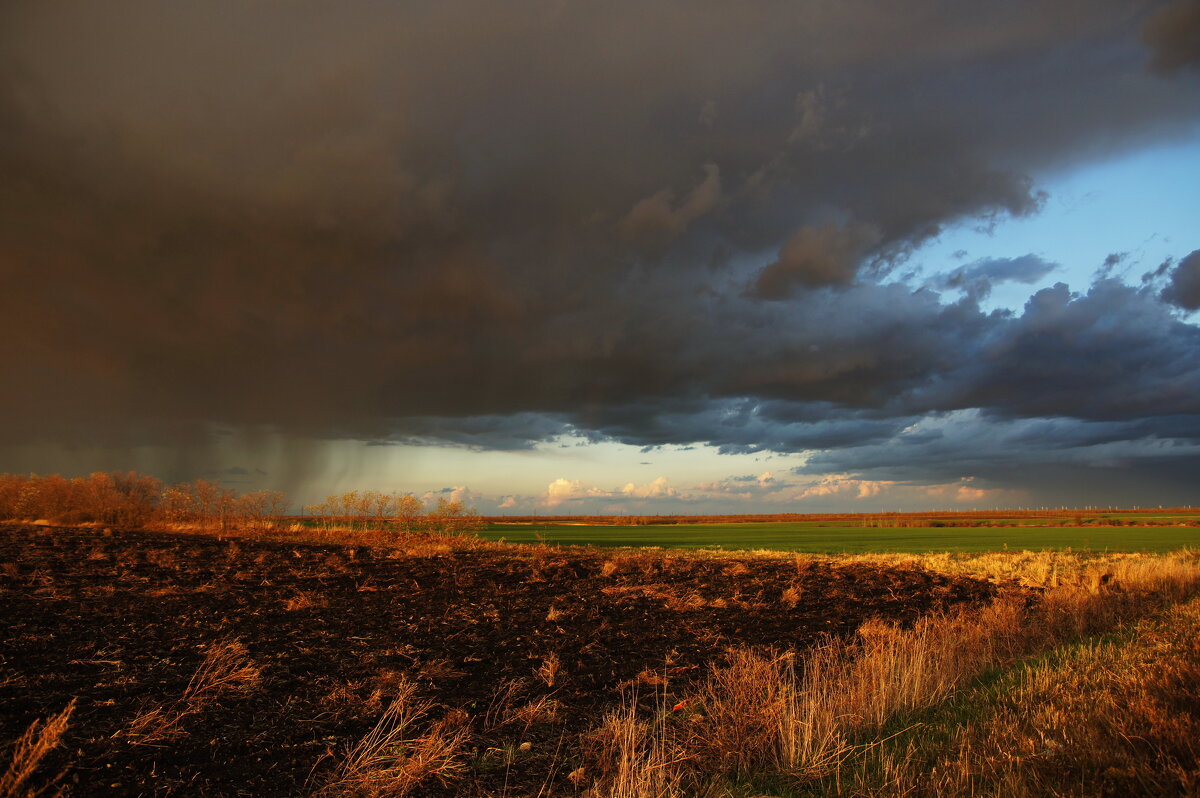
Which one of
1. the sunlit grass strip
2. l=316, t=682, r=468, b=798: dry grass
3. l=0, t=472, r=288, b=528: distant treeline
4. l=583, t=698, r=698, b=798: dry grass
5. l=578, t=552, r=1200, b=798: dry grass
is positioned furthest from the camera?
l=0, t=472, r=288, b=528: distant treeline

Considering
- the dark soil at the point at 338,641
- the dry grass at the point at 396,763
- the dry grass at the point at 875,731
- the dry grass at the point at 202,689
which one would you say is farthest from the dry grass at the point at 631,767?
the dry grass at the point at 202,689

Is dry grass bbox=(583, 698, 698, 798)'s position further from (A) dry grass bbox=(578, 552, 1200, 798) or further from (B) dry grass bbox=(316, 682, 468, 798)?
(B) dry grass bbox=(316, 682, 468, 798)

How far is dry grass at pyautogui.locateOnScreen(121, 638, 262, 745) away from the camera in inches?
245

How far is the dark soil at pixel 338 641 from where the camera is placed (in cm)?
628

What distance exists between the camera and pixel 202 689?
24.7ft

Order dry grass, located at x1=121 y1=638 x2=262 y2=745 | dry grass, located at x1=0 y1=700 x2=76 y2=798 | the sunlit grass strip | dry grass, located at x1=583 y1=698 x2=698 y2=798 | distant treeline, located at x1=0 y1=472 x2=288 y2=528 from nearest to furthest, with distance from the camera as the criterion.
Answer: dry grass, located at x1=0 y1=700 x2=76 y2=798 → the sunlit grass strip → dry grass, located at x1=583 y1=698 x2=698 y2=798 → dry grass, located at x1=121 y1=638 x2=262 y2=745 → distant treeline, located at x1=0 y1=472 x2=288 y2=528

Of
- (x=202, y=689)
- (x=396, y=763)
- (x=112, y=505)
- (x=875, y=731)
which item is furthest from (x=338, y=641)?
(x=112, y=505)

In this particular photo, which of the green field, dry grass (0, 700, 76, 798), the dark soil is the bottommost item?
the green field

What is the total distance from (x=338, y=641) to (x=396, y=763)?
547 centimetres

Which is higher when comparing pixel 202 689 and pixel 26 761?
pixel 26 761

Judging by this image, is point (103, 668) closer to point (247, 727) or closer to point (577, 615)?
point (247, 727)

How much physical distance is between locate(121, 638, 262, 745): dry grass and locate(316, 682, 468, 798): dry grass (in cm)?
195

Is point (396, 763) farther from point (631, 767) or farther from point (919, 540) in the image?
point (919, 540)

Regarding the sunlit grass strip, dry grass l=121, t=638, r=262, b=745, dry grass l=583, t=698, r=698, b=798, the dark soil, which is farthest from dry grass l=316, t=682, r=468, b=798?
the sunlit grass strip
